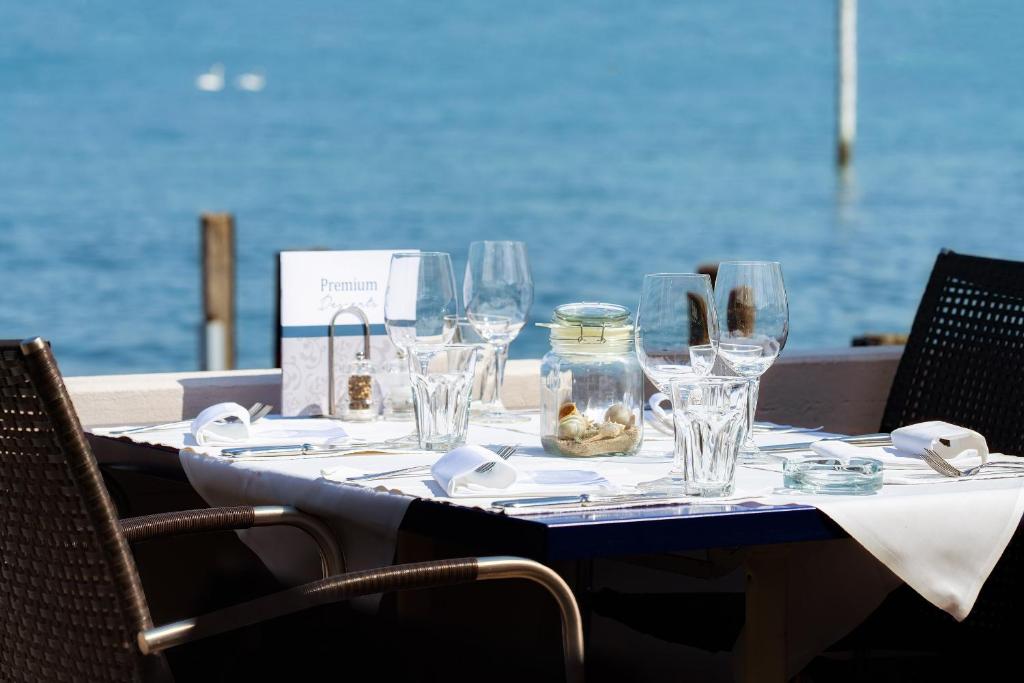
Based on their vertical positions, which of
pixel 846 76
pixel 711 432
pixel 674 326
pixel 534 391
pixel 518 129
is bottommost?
pixel 534 391

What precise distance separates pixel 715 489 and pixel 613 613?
681 mm

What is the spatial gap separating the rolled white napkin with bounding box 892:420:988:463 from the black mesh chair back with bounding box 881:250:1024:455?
1.55 ft

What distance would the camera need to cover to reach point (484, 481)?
175 centimetres

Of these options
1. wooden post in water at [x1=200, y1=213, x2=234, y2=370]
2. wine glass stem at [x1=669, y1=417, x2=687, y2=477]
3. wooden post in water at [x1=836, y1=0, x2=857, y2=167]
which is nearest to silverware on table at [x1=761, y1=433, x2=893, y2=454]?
wine glass stem at [x1=669, y1=417, x2=687, y2=477]

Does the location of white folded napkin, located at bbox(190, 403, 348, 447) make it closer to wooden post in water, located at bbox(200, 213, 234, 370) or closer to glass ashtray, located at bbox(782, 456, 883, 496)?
glass ashtray, located at bbox(782, 456, 883, 496)

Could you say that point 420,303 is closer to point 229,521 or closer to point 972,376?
point 229,521

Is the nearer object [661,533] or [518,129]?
[661,533]

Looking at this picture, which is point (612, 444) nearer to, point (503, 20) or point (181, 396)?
point (181, 396)

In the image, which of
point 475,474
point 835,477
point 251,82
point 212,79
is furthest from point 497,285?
point 212,79

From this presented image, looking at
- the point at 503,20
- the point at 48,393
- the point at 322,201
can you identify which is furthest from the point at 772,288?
the point at 503,20

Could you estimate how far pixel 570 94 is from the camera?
33.5 metres

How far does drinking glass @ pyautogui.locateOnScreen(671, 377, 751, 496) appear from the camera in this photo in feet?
5.65

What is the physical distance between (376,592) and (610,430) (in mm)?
549

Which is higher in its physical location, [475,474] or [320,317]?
[320,317]
